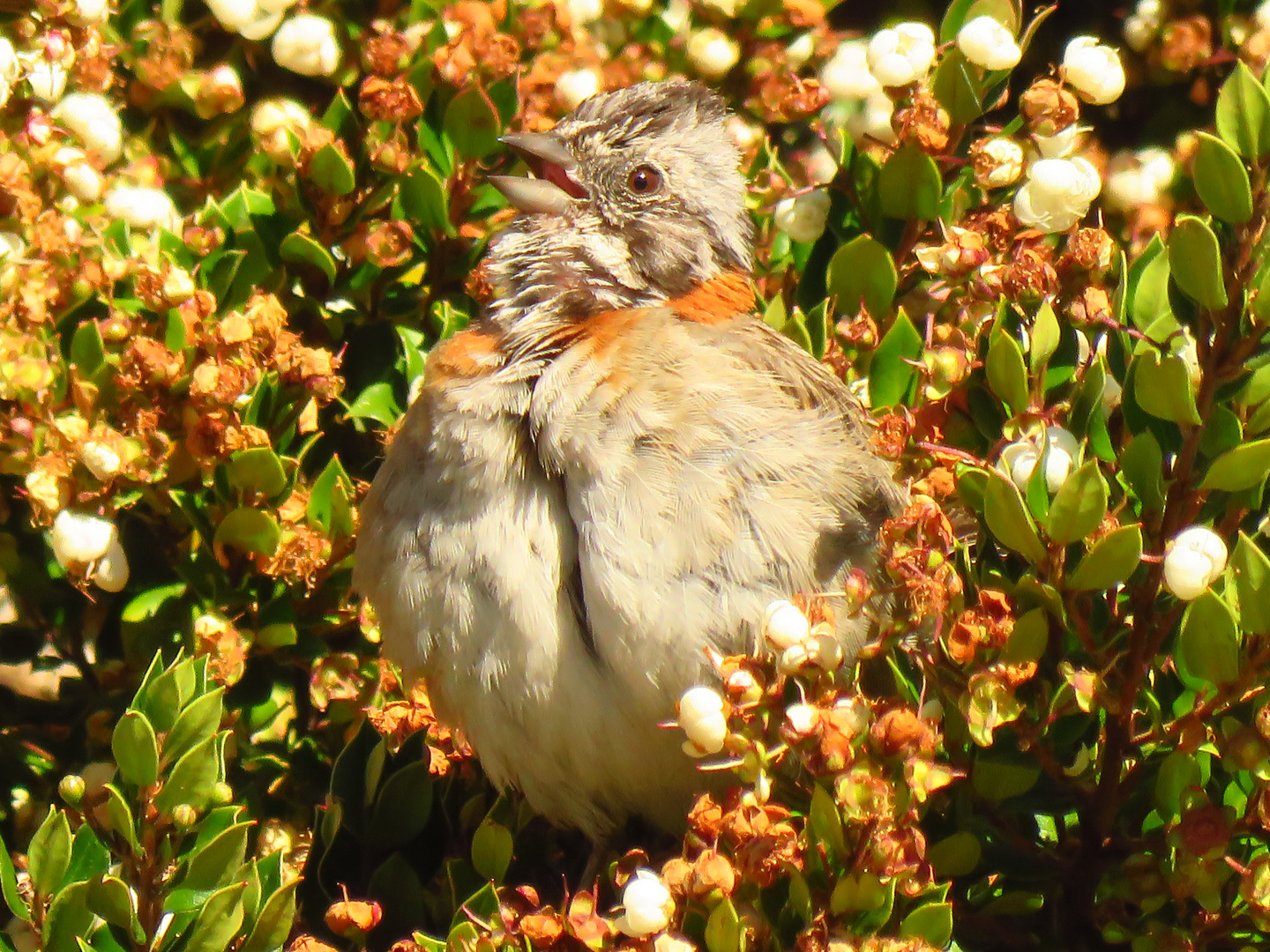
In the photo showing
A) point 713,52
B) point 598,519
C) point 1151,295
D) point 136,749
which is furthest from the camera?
point 713,52

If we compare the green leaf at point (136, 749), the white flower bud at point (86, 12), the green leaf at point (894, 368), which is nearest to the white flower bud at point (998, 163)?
the green leaf at point (894, 368)

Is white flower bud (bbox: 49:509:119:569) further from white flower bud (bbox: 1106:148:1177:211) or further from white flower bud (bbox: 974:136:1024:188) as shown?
white flower bud (bbox: 1106:148:1177:211)

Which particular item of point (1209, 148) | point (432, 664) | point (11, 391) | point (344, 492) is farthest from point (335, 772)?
point (1209, 148)

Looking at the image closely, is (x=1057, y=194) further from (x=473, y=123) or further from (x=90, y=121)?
(x=90, y=121)

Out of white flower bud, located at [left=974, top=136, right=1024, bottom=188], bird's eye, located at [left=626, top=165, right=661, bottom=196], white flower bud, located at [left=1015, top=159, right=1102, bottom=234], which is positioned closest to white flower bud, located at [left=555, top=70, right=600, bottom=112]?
bird's eye, located at [left=626, top=165, right=661, bottom=196]

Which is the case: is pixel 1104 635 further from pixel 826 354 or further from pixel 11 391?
pixel 11 391

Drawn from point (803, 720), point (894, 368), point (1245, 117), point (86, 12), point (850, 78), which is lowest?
point (894, 368)

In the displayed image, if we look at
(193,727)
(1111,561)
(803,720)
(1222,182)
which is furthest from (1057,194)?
(193,727)
